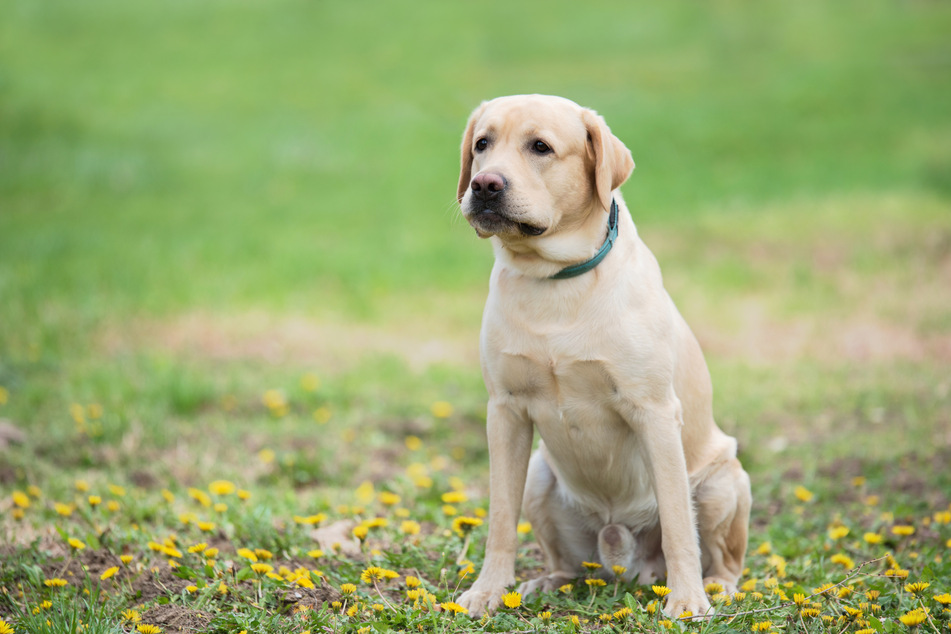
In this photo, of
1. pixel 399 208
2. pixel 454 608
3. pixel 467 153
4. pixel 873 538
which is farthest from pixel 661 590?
pixel 399 208

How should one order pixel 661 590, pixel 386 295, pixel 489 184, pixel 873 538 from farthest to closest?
1. pixel 386 295
2. pixel 873 538
3. pixel 489 184
4. pixel 661 590

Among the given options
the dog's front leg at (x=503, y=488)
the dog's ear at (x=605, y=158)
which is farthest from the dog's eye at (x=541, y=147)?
the dog's front leg at (x=503, y=488)

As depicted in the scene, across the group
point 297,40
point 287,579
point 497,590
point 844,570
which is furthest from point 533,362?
point 297,40

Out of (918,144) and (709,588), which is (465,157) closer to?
(709,588)

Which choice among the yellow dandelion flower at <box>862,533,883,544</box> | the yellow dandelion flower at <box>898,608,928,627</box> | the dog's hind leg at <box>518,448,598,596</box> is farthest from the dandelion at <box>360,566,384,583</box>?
the yellow dandelion flower at <box>862,533,883,544</box>

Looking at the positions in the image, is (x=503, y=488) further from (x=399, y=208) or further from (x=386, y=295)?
(x=399, y=208)

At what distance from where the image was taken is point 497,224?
3195mm

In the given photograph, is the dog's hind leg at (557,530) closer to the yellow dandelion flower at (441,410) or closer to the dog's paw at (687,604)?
the dog's paw at (687,604)

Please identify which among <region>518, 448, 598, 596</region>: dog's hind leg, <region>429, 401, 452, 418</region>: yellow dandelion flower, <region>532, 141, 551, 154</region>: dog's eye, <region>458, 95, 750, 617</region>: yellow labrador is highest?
<region>532, 141, 551, 154</region>: dog's eye

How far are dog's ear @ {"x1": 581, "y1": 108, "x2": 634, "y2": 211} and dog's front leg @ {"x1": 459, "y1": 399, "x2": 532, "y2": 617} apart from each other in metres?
0.82

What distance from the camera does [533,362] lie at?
3.19 m

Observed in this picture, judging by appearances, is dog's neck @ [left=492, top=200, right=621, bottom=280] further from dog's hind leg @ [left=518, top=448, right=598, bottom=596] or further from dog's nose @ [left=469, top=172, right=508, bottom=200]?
dog's hind leg @ [left=518, top=448, right=598, bottom=596]

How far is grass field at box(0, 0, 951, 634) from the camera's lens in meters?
3.45

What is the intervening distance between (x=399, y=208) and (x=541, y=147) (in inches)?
334
